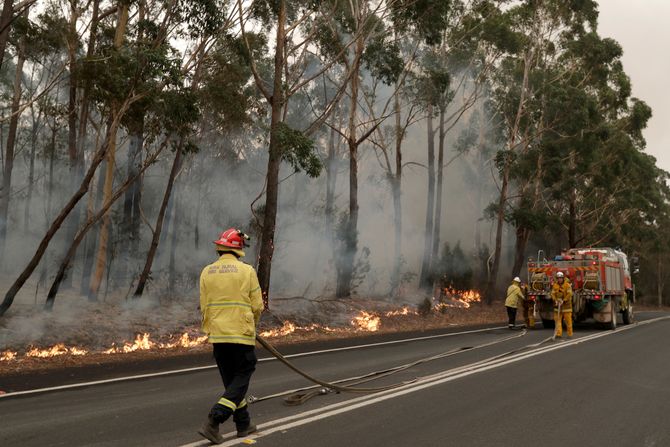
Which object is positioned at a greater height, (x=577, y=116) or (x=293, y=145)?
(x=577, y=116)

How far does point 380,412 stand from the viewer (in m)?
6.38

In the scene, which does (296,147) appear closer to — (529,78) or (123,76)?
(123,76)

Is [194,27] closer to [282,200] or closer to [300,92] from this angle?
[300,92]

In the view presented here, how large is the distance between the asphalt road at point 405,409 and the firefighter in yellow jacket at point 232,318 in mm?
435

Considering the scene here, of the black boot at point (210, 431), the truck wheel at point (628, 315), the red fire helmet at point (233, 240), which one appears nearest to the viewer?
the black boot at point (210, 431)

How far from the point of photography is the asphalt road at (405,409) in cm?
541

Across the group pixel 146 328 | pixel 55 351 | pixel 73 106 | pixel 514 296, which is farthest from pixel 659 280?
pixel 55 351

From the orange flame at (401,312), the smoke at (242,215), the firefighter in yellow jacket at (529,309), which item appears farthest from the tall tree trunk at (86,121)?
the firefighter in yellow jacket at (529,309)

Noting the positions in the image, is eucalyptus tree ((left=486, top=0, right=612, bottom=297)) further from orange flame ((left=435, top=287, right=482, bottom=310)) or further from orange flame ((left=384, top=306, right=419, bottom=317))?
orange flame ((left=384, top=306, right=419, bottom=317))

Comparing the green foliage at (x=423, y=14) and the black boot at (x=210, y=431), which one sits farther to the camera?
the green foliage at (x=423, y=14)

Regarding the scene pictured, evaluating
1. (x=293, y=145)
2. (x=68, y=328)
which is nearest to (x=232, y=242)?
(x=68, y=328)

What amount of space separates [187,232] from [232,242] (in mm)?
30502

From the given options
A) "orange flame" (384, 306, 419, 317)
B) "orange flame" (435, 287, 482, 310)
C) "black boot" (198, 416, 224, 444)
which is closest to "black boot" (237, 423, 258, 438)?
"black boot" (198, 416, 224, 444)

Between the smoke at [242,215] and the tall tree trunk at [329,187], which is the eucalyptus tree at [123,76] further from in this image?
the tall tree trunk at [329,187]
